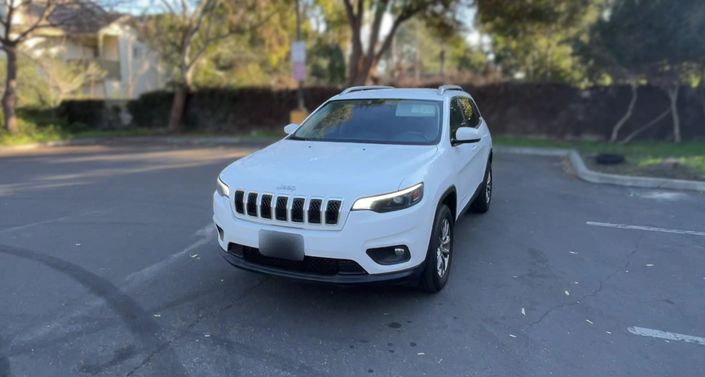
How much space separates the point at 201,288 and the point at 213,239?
1477 mm

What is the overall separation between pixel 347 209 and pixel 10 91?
2017 centimetres

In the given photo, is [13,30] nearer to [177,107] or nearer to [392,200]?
[177,107]

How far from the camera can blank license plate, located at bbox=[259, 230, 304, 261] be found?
3670 mm

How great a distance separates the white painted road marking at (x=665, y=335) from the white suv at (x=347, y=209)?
147 centimetres

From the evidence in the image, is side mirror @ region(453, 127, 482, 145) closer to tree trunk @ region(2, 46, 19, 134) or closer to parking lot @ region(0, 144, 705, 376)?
parking lot @ region(0, 144, 705, 376)

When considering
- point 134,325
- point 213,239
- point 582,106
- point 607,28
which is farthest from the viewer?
point 582,106

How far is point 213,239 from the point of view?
5.96m

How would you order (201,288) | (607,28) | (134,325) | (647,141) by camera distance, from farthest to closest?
1. (647,141)
2. (607,28)
3. (201,288)
4. (134,325)

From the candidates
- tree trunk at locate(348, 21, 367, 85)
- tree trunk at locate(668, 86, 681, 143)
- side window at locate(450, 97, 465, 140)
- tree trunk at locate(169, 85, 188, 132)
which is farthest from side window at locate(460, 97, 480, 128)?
tree trunk at locate(169, 85, 188, 132)

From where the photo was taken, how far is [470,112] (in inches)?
259

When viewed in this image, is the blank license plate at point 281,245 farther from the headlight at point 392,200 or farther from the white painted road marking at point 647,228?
the white painted road marking at point 647,228

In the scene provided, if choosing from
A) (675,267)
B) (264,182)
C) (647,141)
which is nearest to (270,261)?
(264,182)

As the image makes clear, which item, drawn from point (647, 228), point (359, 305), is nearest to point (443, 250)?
point (359, 305)

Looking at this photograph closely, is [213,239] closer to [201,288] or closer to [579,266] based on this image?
[201,288]
